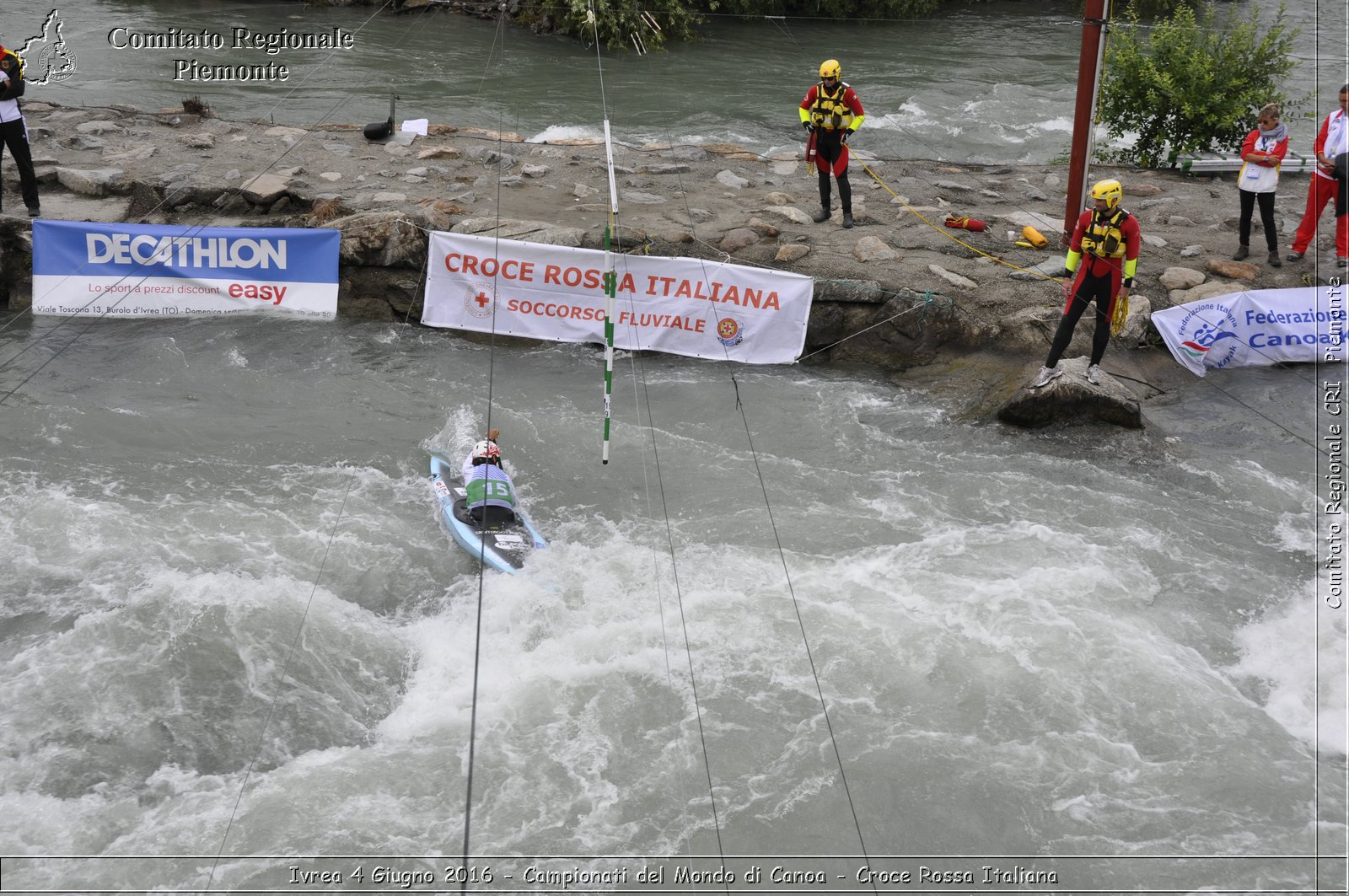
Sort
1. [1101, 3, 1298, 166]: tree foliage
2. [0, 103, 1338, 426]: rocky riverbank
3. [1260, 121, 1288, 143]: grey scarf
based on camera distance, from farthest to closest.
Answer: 1. [1101, 3, 1298, 166]: tree foliage
2. [0, 103, 1338, 426]: rocky riverbank
3. [1260, 121, 1288, 143]: grey scarf

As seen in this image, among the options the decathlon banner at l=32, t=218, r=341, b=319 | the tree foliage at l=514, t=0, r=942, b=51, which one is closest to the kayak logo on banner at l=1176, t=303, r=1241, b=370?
the decathlon banner at l=32, t=218, r=341, b=319

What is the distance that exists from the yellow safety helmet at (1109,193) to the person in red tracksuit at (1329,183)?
11.1 feet

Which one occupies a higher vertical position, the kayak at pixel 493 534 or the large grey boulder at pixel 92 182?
the large grey boulder at pixel 92 182

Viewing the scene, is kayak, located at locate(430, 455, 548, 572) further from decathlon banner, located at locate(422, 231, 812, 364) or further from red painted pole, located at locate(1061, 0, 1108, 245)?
red painted pole, located at locate(1061, 0, 1108, 245)

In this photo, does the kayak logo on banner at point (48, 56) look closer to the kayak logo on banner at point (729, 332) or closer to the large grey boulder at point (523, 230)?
the large grey boulder at point (523, 230)

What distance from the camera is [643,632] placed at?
7.60 m

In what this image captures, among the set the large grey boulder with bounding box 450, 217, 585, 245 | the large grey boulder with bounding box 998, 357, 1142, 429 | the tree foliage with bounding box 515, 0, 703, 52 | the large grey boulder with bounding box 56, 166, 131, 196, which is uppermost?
the tree foliage with bounding box 515, 0, 703, 52

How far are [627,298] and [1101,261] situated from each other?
14.3 ft

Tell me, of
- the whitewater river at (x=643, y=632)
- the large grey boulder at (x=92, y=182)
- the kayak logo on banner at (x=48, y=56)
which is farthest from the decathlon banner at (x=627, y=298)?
the kayak logo on banner at (x=48, y=56)

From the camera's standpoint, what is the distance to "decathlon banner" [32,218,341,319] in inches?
428

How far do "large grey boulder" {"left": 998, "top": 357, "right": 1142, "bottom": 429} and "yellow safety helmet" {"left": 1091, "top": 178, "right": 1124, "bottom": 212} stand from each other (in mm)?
1592

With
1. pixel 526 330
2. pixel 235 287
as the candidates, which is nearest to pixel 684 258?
pixel 526 330

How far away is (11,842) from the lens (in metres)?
5.96

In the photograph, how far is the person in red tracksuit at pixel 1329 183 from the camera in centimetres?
1056
